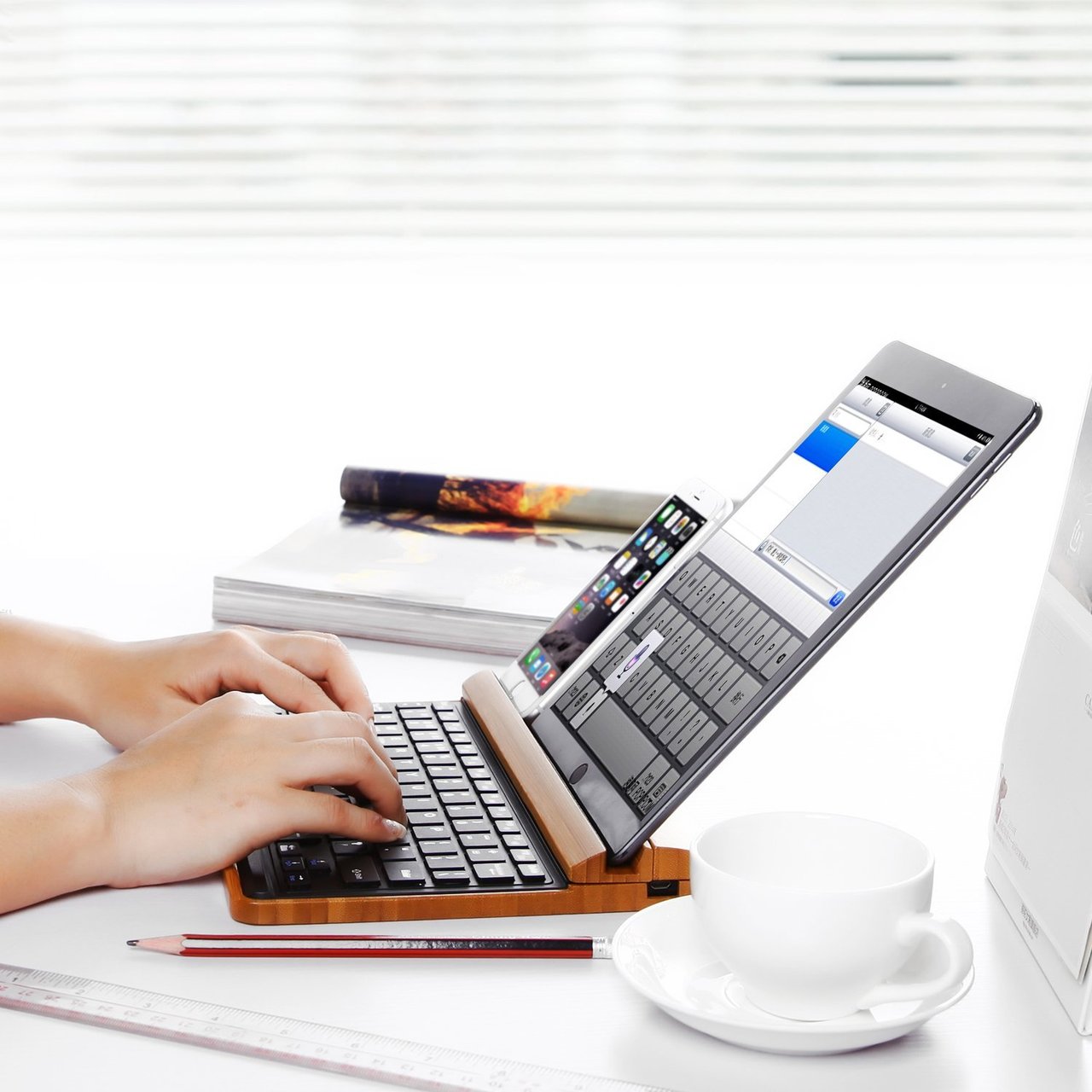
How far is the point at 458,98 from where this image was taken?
1893mm

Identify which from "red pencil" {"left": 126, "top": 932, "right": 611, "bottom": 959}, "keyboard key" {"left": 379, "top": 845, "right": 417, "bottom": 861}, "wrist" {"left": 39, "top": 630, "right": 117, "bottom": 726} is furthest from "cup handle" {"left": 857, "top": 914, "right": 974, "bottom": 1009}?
"wrist" {"left": 39, "top": 630, "right": 117, "bottom": 726}

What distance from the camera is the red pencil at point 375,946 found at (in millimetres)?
531

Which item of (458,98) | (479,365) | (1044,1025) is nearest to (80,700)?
(1044,1025)

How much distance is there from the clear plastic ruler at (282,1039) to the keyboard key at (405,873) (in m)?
0.10

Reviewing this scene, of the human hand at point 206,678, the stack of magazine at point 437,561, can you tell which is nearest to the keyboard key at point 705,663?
the human hand at point 206,678

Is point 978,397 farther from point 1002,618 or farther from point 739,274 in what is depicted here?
point 739,274

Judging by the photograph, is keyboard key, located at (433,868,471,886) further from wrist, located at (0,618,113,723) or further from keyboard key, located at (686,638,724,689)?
wrist, located at (0,618,113,723)

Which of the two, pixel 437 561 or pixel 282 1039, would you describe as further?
pixel 437 561

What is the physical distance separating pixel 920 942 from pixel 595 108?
162cm

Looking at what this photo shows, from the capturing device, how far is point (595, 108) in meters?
1.88

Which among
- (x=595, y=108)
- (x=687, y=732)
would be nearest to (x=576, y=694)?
(x=687, y=732)

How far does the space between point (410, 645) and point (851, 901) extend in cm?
60

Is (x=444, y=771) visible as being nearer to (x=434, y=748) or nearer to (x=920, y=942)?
(x=434, y=748)

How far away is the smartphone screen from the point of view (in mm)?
771
